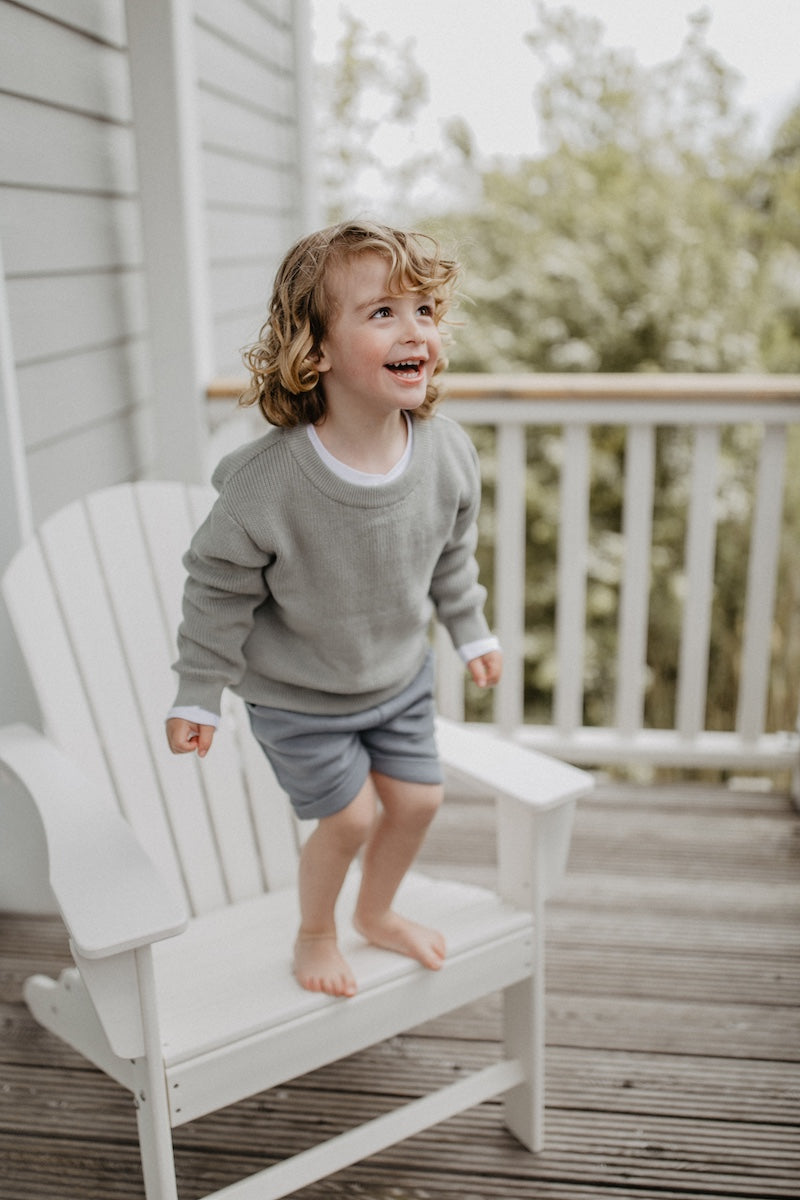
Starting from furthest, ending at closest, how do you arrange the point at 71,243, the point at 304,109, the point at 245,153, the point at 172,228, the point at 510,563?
1. the point at 304,109
2. the point at 245,153
3. the point at 510,563
4. the point at 172,228
5. the point at 71,243

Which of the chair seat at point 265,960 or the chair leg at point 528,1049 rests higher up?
the chair seat at point 265,960

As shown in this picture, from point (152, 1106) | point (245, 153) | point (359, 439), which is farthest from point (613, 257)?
point (152, 1106)

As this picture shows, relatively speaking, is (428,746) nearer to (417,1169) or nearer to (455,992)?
(455,992)

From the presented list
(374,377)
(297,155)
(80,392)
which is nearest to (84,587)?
(80,392)

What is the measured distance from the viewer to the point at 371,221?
4.09 feet

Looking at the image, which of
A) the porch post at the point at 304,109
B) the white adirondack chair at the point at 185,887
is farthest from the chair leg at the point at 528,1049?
the porch post at the point at 304,109

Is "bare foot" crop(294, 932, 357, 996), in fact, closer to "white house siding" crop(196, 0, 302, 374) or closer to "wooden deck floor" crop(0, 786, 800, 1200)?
"wooden deck floor" crop(0, 786, 800, 1200)

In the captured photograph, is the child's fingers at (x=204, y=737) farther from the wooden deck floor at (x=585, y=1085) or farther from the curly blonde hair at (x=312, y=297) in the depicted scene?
the wooden deck floor at (x=585, y=1085)

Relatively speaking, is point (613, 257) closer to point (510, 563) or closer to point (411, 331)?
point (510, 563)

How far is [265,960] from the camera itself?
149 centimetres

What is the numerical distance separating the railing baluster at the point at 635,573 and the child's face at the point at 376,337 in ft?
4.91

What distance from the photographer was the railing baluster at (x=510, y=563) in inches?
108

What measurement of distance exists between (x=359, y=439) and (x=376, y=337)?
14cm

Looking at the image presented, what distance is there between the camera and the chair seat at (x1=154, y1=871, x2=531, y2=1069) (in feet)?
4.34
